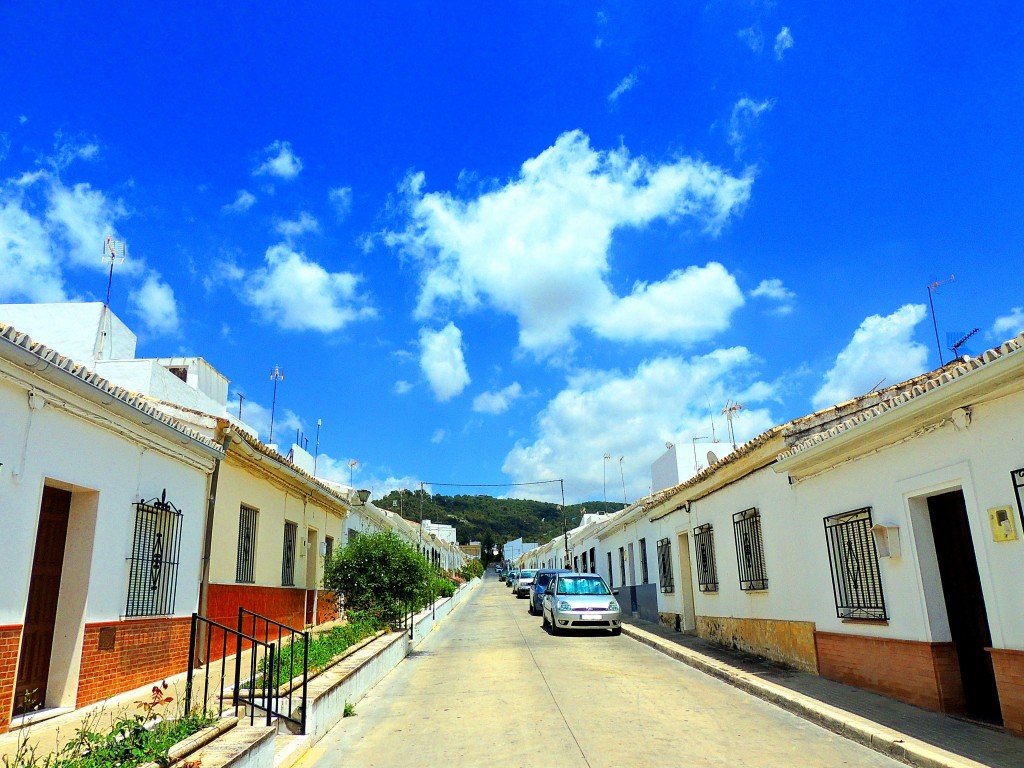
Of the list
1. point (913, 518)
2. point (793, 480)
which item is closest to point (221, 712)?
point (913, 518)

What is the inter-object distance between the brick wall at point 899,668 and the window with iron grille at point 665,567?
30.2 feet

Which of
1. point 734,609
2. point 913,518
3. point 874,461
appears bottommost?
point 734,609

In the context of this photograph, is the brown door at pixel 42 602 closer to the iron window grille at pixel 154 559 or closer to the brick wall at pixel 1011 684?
the iron window grille at pixel 154 559

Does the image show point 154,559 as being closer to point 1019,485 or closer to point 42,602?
point 42,602

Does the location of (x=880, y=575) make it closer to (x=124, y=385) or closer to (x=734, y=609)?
(x=734, y=609)

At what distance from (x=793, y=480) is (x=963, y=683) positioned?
3.74m

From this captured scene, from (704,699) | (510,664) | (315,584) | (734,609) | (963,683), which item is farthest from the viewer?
(315,584)

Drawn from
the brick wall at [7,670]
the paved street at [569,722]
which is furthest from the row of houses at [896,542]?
the brick wall at [7,670]

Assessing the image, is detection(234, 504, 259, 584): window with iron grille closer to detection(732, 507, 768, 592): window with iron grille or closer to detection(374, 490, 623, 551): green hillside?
detection(732, 507, 768, 592): window with iron grille

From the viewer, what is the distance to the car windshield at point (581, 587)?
64.2 ft

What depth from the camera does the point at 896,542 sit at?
8500mm

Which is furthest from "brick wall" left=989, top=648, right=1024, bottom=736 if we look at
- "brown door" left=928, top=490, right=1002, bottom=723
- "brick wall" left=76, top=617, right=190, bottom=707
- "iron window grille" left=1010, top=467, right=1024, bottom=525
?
"brick wall" left=76, top=617, right=190, bottom=707

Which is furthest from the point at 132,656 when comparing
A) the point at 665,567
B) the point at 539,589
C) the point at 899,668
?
the point at 539,589

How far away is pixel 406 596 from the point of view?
47.7ft
